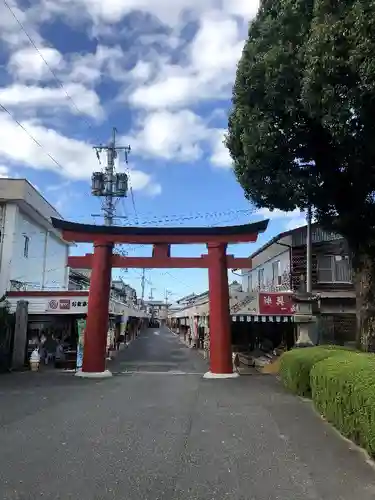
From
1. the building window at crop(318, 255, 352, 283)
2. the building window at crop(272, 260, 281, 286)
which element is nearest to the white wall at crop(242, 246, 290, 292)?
the building window at crop(272, 260, 281, 286)

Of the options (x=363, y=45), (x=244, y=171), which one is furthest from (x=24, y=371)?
(x=363, y=45)

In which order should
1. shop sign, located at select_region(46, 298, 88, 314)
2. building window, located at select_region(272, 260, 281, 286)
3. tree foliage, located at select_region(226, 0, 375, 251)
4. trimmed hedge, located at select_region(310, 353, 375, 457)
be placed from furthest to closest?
building window, located at select_region(272, 260, 281, 286), shop sign, located at select_region(46, 298, 88, 314), tree foliage, located at select_region(226, 0, 375, 251), trimmed hedge, located at select_region(310, 353, 375, 457)

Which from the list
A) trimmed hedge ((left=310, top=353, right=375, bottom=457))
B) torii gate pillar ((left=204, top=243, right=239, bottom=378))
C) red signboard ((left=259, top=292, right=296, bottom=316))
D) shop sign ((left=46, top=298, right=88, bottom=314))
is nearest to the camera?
trimmed hedge ((left=310, top=353, right=375, bottom=457))

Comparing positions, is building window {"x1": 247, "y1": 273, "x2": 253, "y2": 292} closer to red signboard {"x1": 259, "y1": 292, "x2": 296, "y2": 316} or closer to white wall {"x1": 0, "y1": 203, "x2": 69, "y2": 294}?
white wall {"x1": 0, "y1": 203, "x2": 69, "y2": 294}

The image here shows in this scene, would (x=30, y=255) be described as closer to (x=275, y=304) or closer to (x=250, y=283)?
(x=275, y=304)

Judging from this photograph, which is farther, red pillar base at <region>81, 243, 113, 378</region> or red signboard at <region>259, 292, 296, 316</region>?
red signboard at <region>259, 292, 296, 316</region>

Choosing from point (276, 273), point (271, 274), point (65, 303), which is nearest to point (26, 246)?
point (65, 303)

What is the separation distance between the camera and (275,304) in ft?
74.6

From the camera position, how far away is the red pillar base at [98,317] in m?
18.2

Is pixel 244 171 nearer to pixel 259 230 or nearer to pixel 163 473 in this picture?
pixel 259 230

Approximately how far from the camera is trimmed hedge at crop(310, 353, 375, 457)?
625 cm

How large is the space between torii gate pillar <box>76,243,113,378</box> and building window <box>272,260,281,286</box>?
1223cm

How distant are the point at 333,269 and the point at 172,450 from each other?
2046 cm

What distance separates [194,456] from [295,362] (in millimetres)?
6942
